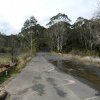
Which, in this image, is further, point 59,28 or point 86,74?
point 59,28

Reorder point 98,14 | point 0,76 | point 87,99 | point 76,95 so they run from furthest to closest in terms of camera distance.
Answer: point 98,14 < point 0,76 < point 76,95 < point 87,99

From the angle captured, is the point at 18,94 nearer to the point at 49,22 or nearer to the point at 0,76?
the point at 0,76

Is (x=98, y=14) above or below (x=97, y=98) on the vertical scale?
above

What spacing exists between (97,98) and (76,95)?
1179 mm

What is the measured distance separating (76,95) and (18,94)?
286 cm

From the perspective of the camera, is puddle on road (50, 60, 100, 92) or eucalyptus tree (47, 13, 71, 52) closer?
puddle on road (50, 60, 100, 92)

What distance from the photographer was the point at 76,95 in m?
13.7

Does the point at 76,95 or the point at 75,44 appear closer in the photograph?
the point at 76,95

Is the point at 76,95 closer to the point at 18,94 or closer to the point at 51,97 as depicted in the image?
the point at 51,97

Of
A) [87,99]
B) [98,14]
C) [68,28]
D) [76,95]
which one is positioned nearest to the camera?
[87,99]

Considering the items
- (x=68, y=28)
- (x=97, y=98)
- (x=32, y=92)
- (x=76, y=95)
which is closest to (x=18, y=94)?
(x=32, y=92)

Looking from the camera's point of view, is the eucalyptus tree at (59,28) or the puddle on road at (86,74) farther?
the eucalyptus tree at (59,28)

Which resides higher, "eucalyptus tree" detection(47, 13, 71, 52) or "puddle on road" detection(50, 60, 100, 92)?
"eucalyptus tree" detection(47, 13, 71, 52)

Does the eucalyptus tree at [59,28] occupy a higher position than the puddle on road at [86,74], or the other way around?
the eucalyptus tree at [59,28]
